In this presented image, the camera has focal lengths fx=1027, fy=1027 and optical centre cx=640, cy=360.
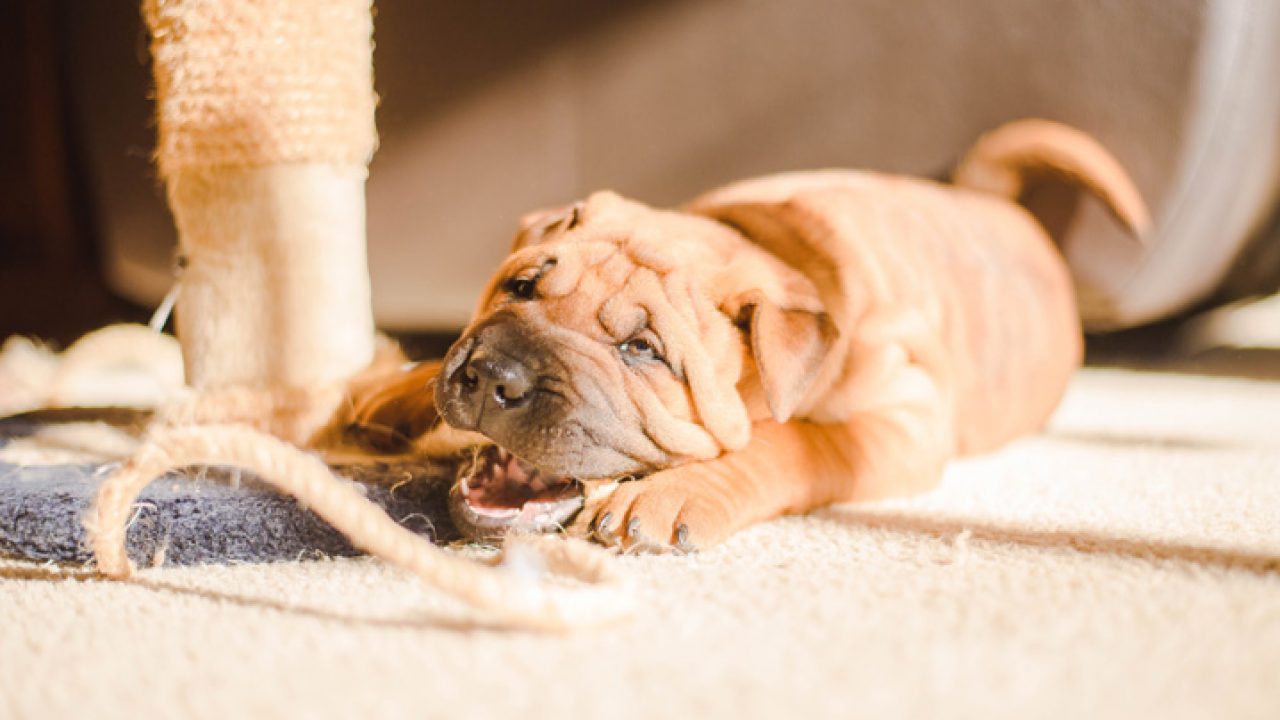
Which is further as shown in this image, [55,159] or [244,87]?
[55,159]

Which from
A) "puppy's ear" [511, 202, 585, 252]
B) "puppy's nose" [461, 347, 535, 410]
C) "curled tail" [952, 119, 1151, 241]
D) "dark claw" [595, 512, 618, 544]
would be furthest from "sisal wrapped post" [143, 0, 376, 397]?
"curled tail" [952, 119, 1151, 241]

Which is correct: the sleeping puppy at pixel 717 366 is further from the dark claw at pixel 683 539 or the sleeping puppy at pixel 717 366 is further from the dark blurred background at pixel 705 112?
the dark blurred background at pixel 705 112

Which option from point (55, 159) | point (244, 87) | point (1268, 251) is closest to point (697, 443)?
point (244, 87)

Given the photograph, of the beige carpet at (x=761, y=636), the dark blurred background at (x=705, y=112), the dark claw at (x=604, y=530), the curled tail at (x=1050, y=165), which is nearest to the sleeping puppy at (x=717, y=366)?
the dark claw at (x=604, y=530)

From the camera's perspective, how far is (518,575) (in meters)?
0.84

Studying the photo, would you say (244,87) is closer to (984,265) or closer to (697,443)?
(697,443)

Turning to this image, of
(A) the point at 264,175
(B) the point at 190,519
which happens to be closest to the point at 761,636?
(B) the point at 190,519

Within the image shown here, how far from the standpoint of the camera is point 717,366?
1.21m

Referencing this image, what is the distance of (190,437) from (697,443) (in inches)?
21.1

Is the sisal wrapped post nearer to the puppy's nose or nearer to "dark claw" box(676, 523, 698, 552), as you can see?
the puppy's nose

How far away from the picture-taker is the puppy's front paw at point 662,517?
1051 millimetres

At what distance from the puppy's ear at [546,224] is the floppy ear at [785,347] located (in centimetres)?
28

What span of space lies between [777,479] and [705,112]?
4.78 feet

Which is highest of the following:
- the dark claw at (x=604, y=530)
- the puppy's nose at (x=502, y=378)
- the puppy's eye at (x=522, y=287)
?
the puppy's eye at (x=522, y=287)
